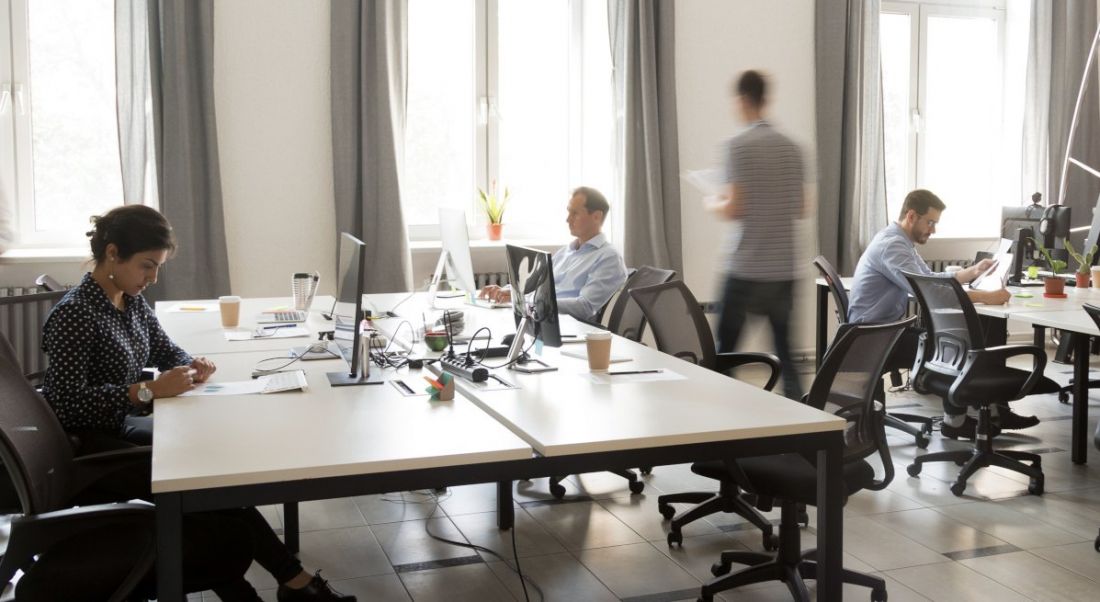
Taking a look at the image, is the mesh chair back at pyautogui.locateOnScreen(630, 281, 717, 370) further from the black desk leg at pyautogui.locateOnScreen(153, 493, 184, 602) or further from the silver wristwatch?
the black desk leg at pyautogui.locateOnScreen(153, 493, 184, 602)

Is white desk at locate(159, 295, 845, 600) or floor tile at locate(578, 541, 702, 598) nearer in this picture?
white desk at locate(159, 295, 845, 600)

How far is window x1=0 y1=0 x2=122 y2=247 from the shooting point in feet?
18.0

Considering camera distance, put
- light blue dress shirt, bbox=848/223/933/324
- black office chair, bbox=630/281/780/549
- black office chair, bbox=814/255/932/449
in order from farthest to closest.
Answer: black office chair, bbox=814/255/932/449, light blue dress shirt, bbox=848/223/933/324, black office chair, bbox=630/281/780/549

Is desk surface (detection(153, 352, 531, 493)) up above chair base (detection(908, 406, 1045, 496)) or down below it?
above

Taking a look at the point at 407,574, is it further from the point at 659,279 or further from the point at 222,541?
the point at 659,279

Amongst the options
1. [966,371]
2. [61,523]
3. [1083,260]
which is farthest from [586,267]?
[61,523]

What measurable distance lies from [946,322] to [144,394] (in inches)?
121

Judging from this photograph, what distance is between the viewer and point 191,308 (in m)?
4.50

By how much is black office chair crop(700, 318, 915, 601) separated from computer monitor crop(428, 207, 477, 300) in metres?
1.69

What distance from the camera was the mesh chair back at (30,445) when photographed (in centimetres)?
Result: 210

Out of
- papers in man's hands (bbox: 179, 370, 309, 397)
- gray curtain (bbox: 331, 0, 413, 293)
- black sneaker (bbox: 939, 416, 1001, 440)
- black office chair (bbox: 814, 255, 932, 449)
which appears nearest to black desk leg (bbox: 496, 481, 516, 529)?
papers in man's hands (bbox: 179, 370, 309, 397)

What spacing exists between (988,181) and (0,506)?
6998 millimetres

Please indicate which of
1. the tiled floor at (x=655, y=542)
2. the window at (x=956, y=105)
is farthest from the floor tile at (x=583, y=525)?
the window at (x=956, y=105)

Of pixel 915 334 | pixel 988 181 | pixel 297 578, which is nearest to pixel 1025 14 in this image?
pixel 988 181
